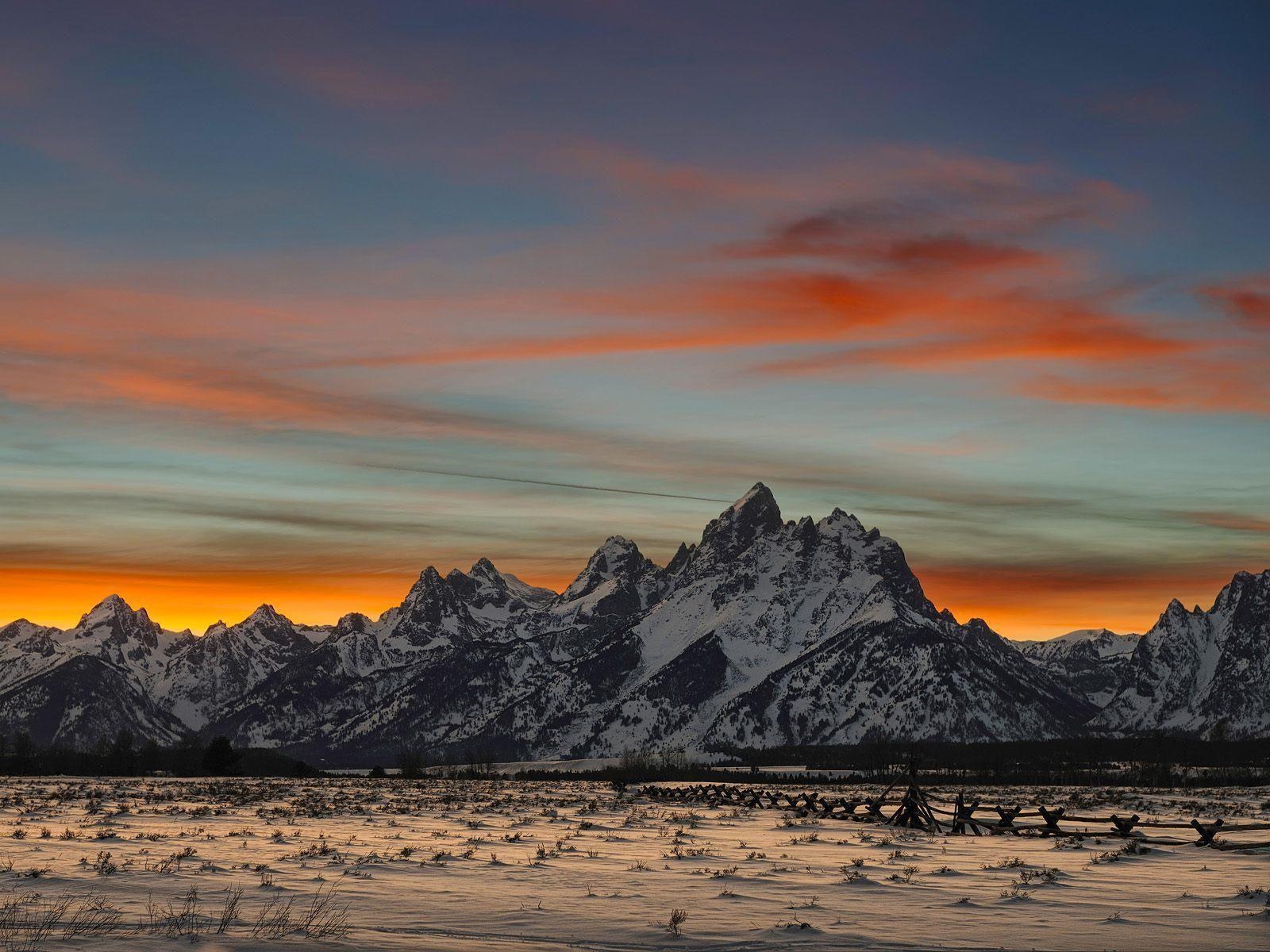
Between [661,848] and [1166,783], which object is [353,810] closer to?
[661,848]

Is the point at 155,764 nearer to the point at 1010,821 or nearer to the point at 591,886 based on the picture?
the point at 1010,821

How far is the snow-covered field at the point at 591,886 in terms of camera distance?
70.0ft

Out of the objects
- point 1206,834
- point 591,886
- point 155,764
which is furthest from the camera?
point 155,764

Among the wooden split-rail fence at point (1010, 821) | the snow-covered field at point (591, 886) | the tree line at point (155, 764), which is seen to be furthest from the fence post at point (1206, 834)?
the tree line at point (155, 764)

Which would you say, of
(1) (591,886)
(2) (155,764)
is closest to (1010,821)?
(1) (591,886)

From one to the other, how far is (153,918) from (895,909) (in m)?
14.1

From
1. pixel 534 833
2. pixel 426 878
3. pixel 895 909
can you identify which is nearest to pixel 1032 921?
pixel 895 909

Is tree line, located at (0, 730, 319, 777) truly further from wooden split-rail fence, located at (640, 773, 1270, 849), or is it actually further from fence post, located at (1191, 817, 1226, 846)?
fence post, located at (1191, 817, 1226, 846)

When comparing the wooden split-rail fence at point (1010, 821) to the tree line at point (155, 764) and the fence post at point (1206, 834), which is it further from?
the tree line at point (155, 764)

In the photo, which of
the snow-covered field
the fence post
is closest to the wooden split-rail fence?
the fence post

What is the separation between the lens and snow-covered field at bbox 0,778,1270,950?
21328 millimetres

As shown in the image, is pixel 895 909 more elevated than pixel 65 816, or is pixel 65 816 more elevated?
pixel 895 909

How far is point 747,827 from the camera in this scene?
54.9m

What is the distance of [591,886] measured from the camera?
94.1ft
